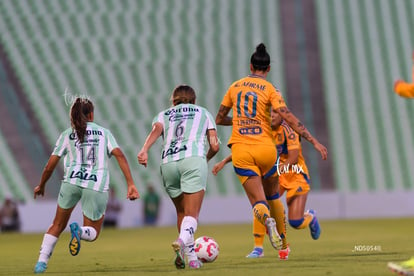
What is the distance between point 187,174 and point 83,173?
40.8 inches

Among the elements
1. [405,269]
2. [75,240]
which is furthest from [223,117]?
[405,269]

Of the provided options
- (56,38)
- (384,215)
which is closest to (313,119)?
(384,215)

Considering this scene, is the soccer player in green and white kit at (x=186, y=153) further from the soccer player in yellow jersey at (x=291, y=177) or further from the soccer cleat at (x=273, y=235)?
the soccer player in yellow jersey at (x=291, y=177)

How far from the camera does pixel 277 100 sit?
9547mm

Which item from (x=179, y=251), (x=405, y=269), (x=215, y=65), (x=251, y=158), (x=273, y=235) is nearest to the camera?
(x=405, y=269)

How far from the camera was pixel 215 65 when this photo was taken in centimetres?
3247

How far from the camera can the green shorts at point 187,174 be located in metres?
8.98

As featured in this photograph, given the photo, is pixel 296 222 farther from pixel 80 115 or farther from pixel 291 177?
pixel 80 115

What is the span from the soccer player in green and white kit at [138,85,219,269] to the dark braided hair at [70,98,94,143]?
664mm

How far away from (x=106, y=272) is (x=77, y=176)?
0.98 m

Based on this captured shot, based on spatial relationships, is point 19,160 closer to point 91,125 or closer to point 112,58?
point 112,58

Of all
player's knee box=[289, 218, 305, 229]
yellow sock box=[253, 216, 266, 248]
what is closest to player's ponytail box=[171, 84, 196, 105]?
yellow sock box=[253, 216, 266, 248]

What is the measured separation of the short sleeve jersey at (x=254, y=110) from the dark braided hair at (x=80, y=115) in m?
1.54

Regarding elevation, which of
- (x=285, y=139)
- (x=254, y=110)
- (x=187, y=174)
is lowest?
(x=187, y=174)
